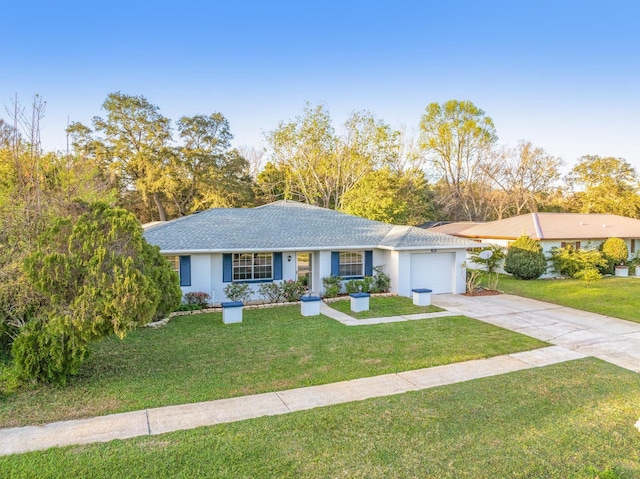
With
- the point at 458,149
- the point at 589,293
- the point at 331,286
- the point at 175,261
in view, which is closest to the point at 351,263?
the point at 331,286

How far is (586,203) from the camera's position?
41.5m

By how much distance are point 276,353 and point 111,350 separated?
382 cm

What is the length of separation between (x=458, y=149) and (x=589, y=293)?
30081 millimetres

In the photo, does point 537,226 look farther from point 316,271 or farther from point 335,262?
point 316,271

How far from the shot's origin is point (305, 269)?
1697 cm

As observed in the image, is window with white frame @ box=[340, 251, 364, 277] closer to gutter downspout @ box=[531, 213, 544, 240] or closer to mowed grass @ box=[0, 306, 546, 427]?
mowed grass @ box=[0, 306, 546, 427]

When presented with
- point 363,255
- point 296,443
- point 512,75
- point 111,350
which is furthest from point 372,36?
point 296,443

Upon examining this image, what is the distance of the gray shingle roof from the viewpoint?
47.4ft

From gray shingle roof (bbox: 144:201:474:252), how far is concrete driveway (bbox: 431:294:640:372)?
2808 mm

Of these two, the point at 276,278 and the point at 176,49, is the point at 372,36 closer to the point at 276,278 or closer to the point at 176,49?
the point at 176,49

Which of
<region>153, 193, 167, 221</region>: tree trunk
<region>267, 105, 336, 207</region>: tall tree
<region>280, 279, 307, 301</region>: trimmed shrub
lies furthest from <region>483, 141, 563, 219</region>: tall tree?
<region>280, 279, 307, 301</region>: trimmed shrub

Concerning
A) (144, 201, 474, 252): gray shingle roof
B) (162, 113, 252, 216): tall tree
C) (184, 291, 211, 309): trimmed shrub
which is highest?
(162, 113, 252, 216): tall tree

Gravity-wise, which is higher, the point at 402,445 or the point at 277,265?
the point at 277,265

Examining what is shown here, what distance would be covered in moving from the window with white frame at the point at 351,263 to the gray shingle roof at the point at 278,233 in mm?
580
